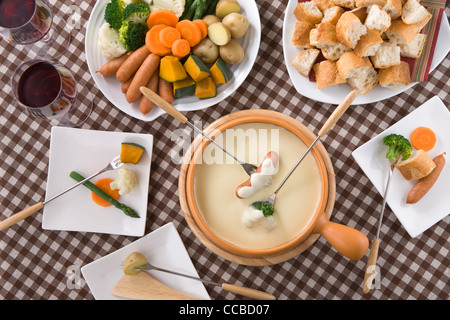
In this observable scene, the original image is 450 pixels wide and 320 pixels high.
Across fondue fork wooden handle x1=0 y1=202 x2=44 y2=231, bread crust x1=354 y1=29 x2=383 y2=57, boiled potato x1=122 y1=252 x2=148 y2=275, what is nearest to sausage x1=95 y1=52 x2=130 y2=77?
fondue fork wooden handle x1=0 y1=202 x2=44 y2=231

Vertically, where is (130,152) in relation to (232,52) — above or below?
below

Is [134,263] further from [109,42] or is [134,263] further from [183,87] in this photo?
[109,42]

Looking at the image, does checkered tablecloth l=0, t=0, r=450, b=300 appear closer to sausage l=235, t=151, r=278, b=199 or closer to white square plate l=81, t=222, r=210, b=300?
white square plate l=81, t=222, r=210, b=300

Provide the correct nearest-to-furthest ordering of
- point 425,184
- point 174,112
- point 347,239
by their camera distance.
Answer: point 347,239, point 174,112, point 425,184

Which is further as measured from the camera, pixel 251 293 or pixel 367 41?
pixel 251 293

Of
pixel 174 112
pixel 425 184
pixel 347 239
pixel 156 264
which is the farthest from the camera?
pixel 156 264

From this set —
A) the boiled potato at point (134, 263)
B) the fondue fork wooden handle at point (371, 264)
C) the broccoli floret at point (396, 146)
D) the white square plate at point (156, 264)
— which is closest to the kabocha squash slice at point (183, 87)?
the white square plate at point (156, 264)

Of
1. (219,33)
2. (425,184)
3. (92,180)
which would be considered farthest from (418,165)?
(92,180)
